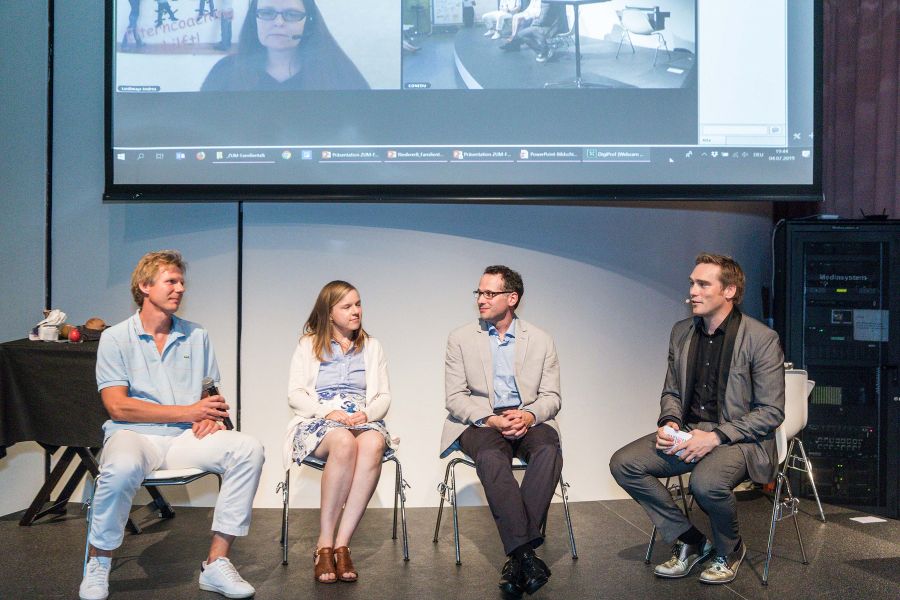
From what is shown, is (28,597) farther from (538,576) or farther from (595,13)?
(595,13)

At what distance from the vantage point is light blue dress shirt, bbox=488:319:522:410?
12.3 feet

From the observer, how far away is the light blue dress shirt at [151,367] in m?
3.20

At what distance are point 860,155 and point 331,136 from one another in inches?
124

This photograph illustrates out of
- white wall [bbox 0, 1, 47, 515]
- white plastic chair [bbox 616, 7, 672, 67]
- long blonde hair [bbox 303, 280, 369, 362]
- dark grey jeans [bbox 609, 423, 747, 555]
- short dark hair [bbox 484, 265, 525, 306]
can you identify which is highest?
white plastic chair [bbox 616, 7, 672, 67]

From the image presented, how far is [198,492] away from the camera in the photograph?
14.5 feet

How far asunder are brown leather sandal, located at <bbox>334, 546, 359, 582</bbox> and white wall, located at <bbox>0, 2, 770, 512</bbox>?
1.15m

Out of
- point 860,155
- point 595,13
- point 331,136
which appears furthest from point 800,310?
point 331,136

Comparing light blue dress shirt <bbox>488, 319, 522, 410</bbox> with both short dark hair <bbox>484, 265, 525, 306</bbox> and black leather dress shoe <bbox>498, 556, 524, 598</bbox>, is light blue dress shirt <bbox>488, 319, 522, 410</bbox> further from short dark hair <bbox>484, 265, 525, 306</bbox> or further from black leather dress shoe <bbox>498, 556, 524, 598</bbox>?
black leather dress shoe <bbox>498, 556, 524, 598</bbox>

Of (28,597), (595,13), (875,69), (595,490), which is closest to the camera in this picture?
(28,597)

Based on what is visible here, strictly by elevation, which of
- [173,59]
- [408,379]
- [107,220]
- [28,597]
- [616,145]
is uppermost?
[173,59]

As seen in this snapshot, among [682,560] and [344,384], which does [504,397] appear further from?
[682,560]

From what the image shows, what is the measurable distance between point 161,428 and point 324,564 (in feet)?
2.73

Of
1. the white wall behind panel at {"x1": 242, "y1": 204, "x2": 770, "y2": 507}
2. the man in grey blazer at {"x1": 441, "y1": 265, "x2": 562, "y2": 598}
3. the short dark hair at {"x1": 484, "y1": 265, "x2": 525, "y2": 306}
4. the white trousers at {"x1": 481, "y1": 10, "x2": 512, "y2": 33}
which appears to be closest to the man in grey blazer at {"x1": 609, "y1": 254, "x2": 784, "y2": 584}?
the man in grey blazer at {"x1": 441, "y1": 265, "x2": 562, "y2": 598}

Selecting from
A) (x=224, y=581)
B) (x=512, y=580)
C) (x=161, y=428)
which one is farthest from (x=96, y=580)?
(x=512, y=580)
